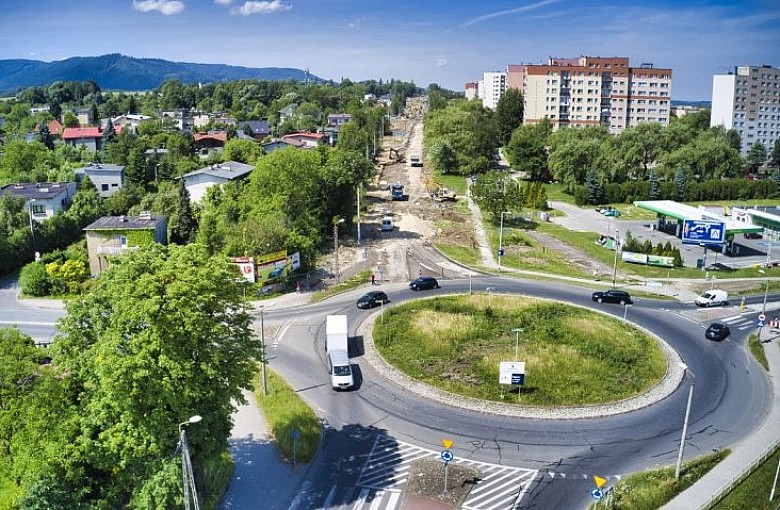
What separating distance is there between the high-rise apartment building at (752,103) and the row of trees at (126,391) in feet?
459

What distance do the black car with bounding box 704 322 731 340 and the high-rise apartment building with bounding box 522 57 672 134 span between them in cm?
10373

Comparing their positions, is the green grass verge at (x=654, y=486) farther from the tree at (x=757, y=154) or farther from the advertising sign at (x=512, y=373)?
the tree at (x=757, y=154)

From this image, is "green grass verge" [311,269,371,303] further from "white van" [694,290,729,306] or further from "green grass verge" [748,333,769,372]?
"green grass verge" [748,333,769,372]

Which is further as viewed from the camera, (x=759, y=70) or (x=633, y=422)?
(x=759, y=70)

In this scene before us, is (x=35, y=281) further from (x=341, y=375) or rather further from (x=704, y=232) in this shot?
(x=704, y=232)

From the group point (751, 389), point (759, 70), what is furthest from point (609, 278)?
point (759, 70)

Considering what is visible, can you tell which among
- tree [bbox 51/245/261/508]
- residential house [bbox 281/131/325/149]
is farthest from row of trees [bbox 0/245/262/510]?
residential house [bbox 281/131/325/149]

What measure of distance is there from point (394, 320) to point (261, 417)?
1517 cm

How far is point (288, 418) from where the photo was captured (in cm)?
3219

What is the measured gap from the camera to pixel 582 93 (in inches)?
5586

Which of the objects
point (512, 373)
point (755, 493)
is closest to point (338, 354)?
point (512, 373)

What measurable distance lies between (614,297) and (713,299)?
7776 millimetres

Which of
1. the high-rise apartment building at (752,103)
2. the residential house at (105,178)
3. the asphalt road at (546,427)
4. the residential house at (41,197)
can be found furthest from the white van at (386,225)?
the high-rise apartment building at (752,103)

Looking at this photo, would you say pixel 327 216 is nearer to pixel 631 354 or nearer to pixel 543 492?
pixel 631 354
